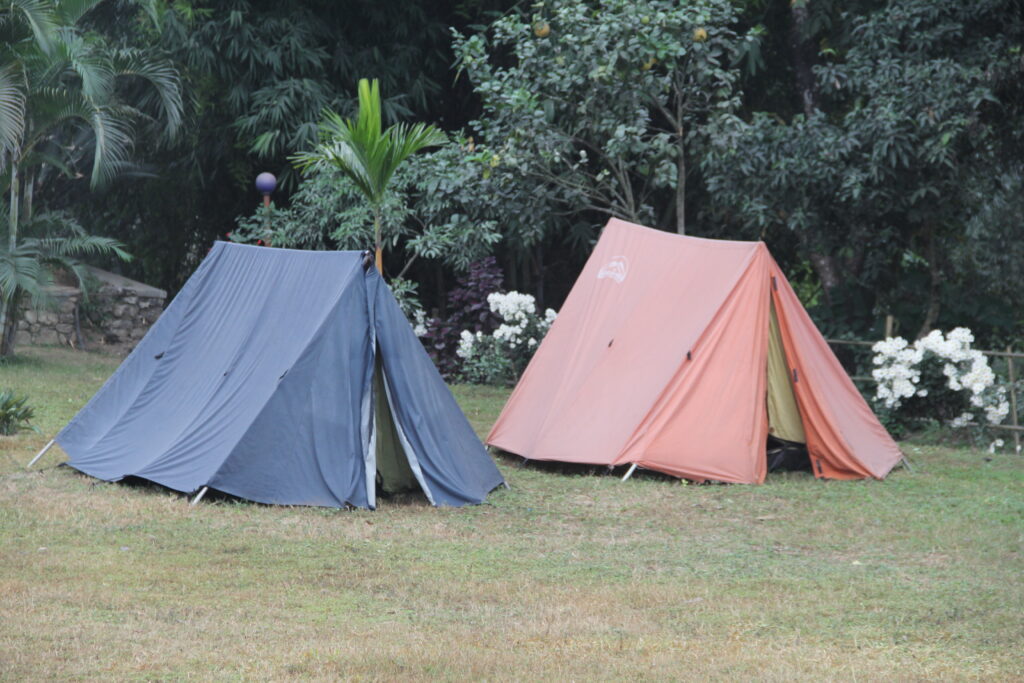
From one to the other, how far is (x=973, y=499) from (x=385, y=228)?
8.34 meters

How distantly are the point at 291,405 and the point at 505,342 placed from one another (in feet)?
22.2

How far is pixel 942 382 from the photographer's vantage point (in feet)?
35.1

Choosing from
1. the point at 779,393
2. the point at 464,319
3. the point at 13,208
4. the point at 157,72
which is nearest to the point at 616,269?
the point at 779,393

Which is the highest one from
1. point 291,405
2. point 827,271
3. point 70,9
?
point 70,9

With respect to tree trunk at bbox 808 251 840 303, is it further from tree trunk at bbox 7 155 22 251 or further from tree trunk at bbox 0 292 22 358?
tree trunk at bbox 0 292 22 358

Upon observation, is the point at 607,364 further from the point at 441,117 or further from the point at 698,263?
the point at 441,117

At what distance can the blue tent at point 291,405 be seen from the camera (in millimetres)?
7355

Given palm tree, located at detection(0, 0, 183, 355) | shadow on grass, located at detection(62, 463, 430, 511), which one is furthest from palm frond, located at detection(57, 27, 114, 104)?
shadow on grass, located at detection(62, 463, 430, 511)

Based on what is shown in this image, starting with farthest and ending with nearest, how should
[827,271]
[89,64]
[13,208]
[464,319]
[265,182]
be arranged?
[464,319]
[265,182]
[827,271]
[13,208]
[89,64]

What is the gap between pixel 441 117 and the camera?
57.3ft

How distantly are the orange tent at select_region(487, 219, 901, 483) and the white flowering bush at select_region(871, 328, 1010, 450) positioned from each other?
143 centimetres

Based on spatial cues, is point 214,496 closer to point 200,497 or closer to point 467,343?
point 200,497

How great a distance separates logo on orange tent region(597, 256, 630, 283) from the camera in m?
9.59

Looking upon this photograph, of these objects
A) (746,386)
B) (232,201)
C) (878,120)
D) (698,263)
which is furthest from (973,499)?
(232,201)
